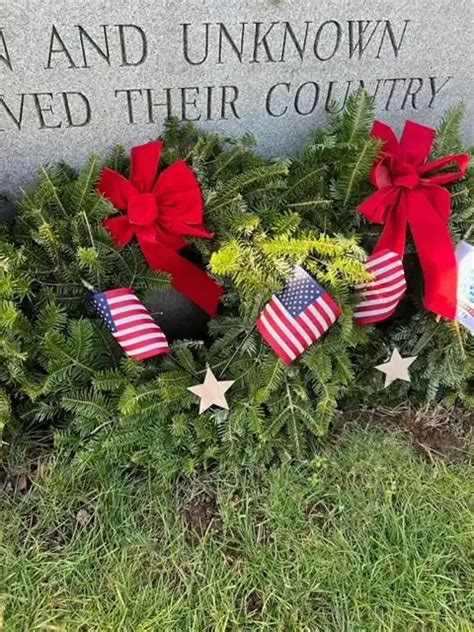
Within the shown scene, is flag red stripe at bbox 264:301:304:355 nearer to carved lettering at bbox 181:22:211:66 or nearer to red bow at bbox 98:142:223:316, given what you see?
red bow at bbox 98:142:223:316

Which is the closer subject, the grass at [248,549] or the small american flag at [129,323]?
the grass at [248,549]

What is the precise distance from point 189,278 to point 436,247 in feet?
2.69

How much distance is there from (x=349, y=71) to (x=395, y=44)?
184mm

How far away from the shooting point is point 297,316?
72.2 inches

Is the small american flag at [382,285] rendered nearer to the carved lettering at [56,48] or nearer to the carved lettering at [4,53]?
the carved lettering at [56,48]

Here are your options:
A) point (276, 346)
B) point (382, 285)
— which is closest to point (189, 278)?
point (276, 346)

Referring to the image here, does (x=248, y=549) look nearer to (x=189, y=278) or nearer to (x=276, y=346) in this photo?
(x=276, y=346)

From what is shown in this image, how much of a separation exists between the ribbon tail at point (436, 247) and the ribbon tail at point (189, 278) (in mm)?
677

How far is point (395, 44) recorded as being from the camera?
7.31 ft

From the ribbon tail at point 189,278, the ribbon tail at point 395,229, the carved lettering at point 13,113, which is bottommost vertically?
the ribbon tail at point 189,278

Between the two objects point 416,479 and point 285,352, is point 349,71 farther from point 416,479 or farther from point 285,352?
point 416,479

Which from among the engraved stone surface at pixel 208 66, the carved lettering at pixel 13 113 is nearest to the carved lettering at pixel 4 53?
the engraved stone surface at pixel 208 66

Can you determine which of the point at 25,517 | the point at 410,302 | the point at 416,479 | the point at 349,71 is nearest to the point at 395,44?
the point at 349,71

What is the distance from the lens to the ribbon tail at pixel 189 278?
6.73ft
